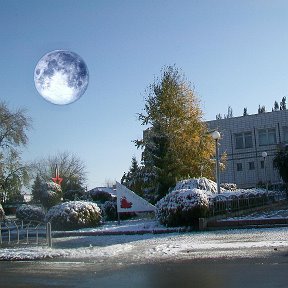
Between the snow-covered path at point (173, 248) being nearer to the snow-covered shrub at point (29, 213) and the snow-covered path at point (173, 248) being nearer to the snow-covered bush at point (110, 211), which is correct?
the snow-covered bush at point (110, 211)

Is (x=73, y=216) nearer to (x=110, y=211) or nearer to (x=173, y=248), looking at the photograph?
(x=110, y=211)

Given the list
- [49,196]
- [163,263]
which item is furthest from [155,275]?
[49,196]

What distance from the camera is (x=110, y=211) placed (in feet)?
95.3

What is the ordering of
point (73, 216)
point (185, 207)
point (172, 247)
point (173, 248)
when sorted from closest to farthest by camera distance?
point (173, 248)
point (172, 247)
point (185, 207)
point (73, 216)

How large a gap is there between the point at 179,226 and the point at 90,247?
17.4 feet

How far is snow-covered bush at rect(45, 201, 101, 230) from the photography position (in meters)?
22.4

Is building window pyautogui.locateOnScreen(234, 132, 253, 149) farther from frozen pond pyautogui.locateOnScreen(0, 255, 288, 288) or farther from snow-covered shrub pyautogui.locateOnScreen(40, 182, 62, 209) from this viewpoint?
frozen pond pyautogui.locateOnScreen(0, 255, 288, 288)

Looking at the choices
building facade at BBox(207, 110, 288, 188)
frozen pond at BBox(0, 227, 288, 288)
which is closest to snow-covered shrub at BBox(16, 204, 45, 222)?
frozen pond at BBox(0, 227, 288, 288)

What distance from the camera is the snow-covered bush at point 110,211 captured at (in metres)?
28.9

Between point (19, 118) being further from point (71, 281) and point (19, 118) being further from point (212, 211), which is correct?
point (71, 281)

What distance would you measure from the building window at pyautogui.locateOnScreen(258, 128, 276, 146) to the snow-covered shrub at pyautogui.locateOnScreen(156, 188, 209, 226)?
41396 mm

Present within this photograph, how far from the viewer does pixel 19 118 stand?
5331 centimetres

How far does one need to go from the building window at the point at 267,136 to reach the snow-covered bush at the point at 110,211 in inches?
1353

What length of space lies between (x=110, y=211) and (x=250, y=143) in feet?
115
